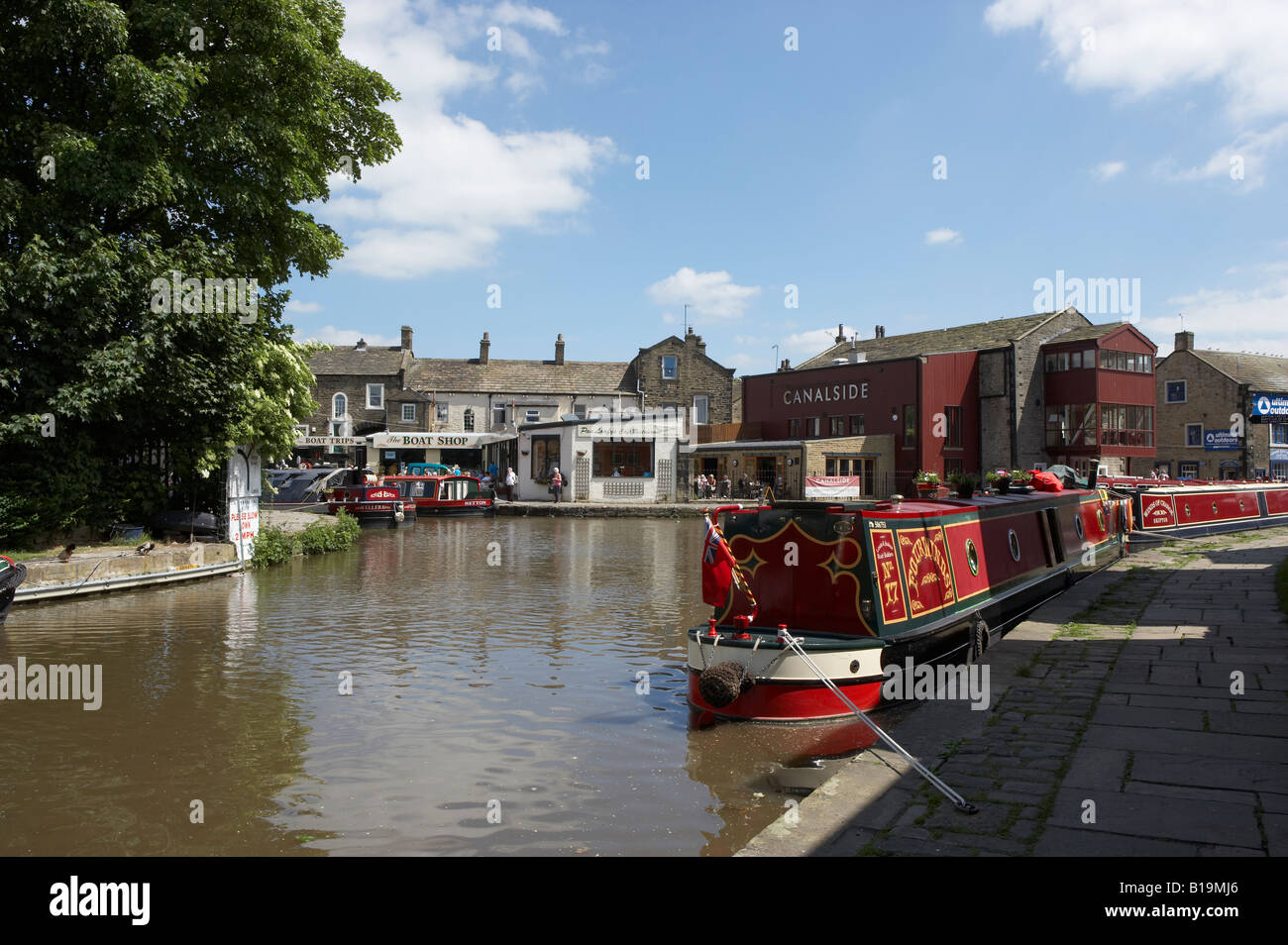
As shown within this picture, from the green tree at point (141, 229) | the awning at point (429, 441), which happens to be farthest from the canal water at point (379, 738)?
the awning at point (429, 441)

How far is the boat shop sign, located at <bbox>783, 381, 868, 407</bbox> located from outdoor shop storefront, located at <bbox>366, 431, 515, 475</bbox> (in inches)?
597

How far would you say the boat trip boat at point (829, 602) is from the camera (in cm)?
734

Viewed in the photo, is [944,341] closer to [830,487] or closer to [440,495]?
[830,487]

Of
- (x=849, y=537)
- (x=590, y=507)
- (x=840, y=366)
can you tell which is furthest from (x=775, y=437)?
(x=849, y=537)

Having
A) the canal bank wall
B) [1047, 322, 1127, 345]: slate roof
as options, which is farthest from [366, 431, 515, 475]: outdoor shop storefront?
the canal bank wall

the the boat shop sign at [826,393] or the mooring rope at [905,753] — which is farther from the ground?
the the boat shop sign at [826,393]

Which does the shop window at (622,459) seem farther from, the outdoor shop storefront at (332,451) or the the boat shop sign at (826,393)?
the outdoor shop storefront at (332,451)

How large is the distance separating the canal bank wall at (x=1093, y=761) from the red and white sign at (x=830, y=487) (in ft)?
79.2

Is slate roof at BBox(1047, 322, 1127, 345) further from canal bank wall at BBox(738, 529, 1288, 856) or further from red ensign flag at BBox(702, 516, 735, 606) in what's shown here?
red ensign flag at BBox(702, 516, 735, 606)

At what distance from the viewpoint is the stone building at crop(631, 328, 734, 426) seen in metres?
54.6

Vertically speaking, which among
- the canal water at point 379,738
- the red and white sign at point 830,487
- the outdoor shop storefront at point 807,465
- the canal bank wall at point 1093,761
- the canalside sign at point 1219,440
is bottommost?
the canal water at point 379,738

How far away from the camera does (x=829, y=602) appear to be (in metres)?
8.09

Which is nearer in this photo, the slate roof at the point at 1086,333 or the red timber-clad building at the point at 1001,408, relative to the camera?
the red timber-clad building at the point at 1001,408
